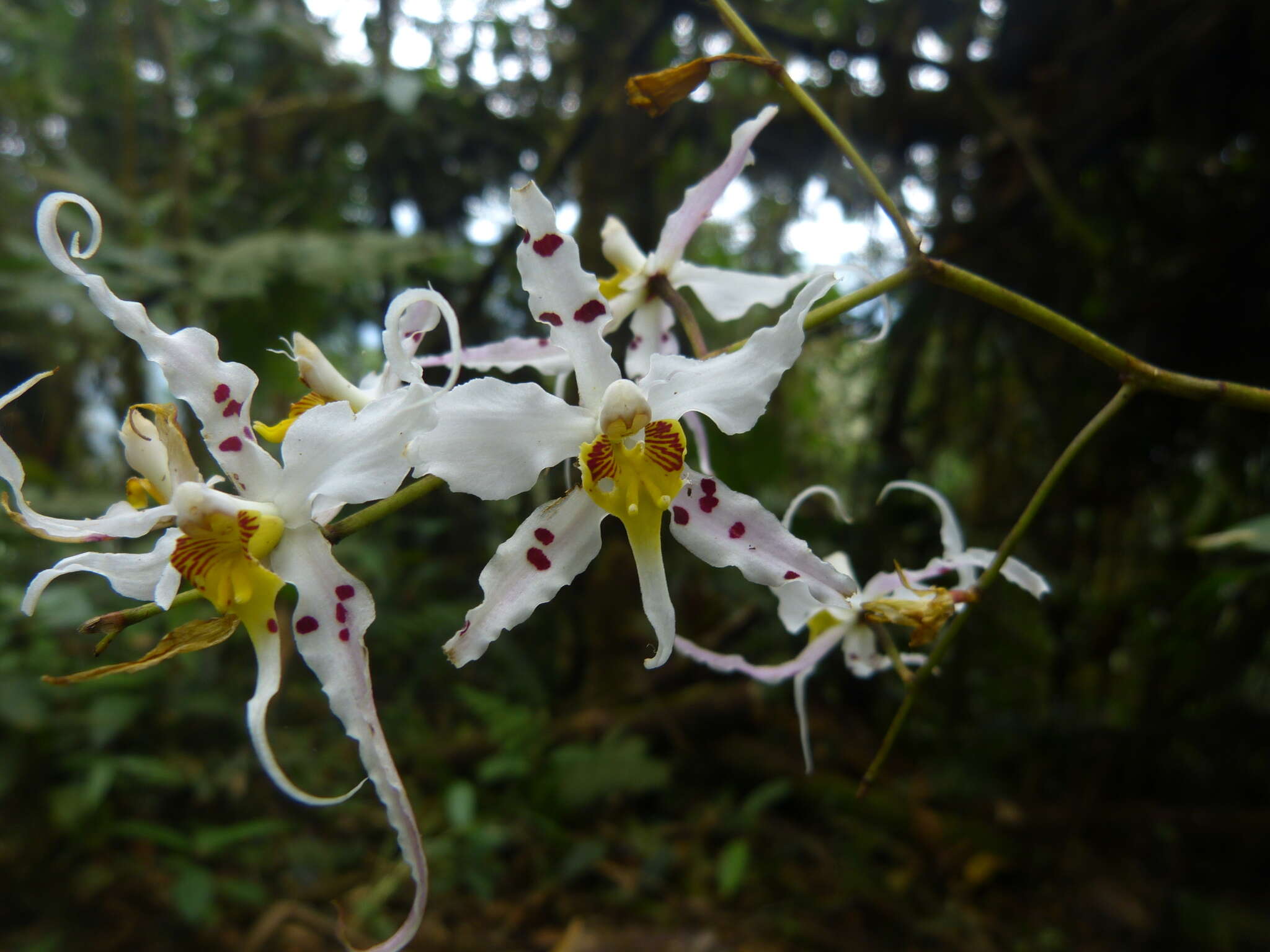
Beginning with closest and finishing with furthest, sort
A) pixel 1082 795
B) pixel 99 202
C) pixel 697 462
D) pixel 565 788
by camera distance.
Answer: pixel 697 462, pixel 565 788, pixel 1082 795, pixel 99 202

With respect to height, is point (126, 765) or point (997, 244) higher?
point (997, 244)

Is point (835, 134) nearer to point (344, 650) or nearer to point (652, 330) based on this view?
point (652, 330)

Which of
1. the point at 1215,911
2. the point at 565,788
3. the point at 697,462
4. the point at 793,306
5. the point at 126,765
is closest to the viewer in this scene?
the point at 793,306

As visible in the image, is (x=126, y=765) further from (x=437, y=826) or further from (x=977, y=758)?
(x=977, y=758)

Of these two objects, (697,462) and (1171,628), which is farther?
(1171,628)

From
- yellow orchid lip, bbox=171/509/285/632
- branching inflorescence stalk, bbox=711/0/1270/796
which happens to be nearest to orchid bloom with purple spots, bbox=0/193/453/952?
yellow orchid lip, bbox=171/509/285/632

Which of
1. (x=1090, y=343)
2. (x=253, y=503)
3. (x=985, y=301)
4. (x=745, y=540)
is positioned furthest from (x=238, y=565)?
(x=1090, y=343)

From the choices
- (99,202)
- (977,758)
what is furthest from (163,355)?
(99,202)

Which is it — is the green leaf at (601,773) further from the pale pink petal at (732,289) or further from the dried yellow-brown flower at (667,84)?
the dried yellow-brown flower at (667,84)

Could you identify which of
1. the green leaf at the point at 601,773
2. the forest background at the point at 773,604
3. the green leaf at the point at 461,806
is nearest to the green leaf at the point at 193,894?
the forest background at the point at 773,604
